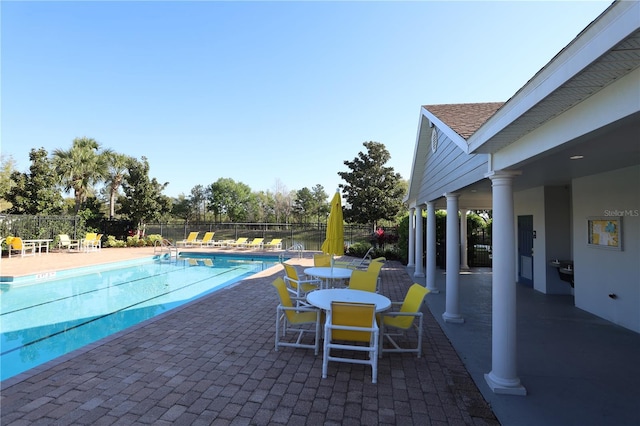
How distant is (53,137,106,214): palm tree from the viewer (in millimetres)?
17031

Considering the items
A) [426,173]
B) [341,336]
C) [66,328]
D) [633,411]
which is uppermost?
[426,173]

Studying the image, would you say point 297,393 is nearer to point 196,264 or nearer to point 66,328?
point 66,328

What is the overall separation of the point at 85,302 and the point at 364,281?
6469mm

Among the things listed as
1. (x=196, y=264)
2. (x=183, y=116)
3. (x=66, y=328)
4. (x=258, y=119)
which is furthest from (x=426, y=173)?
(x=183, y=116)

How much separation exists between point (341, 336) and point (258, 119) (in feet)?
58.6

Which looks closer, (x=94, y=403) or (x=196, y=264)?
(x=94, y=403)

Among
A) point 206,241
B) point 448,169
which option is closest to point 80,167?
point 206,241

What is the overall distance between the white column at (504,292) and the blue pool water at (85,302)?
5.42 metres

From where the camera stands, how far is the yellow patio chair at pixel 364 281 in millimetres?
5062

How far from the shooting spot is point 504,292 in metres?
2.98

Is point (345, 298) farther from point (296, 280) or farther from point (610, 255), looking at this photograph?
point (610, 255)

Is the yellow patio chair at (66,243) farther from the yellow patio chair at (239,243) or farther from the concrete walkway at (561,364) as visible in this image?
the concrete walkway at (561,364)

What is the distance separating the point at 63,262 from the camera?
1082 centimetres

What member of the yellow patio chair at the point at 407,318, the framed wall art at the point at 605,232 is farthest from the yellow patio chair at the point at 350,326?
the framed wall art at the point at 605,232
